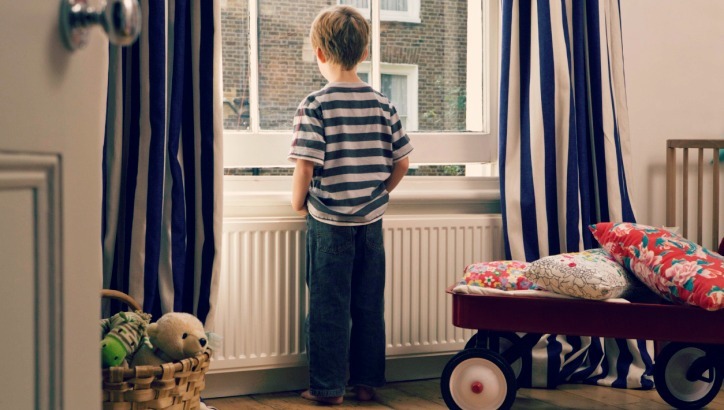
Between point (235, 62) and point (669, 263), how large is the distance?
142cm

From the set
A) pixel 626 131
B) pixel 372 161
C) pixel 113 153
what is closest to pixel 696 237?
pixel 626 131

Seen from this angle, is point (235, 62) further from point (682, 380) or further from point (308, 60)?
point (682, 380)

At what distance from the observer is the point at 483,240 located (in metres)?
2.72

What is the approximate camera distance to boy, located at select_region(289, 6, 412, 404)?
7.73 feet

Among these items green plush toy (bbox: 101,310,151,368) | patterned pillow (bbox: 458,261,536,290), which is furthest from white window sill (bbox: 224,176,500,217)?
green plush toy (bbox: 101,310,151,368)

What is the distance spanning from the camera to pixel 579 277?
6.90 feet

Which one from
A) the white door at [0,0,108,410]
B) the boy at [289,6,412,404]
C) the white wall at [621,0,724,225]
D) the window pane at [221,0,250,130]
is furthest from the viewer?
the white wall at [621,0,724,225]

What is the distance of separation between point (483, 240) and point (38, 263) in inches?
88.1

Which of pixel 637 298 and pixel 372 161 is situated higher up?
pixel 372 161

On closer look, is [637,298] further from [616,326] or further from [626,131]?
[626,131]

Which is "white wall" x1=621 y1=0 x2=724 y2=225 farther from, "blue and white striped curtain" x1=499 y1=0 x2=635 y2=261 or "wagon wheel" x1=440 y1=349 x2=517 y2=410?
"wagon wheel" x1=440 y1=349 x2=517 y2=410

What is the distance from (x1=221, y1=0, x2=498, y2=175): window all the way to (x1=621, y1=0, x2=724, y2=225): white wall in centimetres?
52

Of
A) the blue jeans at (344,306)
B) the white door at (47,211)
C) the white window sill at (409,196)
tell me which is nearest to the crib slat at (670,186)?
the white window sill at (409,196)

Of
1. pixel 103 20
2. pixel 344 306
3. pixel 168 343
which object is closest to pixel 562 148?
pixel 344 306
